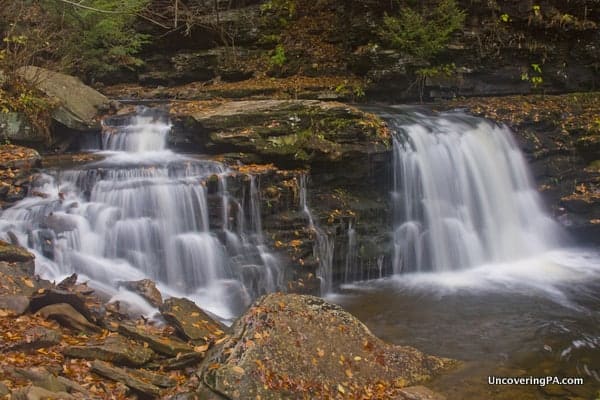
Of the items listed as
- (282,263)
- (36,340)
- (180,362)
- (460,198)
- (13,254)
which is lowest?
(180,362)

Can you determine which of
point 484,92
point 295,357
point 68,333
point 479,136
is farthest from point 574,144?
point 68,333

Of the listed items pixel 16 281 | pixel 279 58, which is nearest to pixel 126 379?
pixel 16 281

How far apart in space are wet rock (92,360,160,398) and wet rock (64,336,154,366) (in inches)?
6.8

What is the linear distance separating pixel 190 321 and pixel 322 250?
11.0ft

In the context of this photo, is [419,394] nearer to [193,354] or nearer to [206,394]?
[206,394]

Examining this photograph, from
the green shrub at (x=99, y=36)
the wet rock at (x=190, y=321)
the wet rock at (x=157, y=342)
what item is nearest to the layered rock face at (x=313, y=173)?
the wet rock at (x=190, y=321)

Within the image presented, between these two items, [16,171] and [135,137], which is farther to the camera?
[135,137]

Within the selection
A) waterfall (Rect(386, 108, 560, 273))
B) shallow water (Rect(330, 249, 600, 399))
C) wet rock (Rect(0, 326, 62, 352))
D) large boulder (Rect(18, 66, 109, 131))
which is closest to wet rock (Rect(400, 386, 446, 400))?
shallow water (Rect(330, 249, 600, 399))

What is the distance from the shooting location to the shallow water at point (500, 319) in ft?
19.2

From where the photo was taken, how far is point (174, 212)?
842 centimetres

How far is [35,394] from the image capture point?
367 cm

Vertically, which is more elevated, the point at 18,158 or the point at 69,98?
the point at 69,98

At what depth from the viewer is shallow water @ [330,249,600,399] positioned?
5859 millimetres

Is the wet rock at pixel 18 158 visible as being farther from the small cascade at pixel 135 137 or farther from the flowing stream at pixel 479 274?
the flowing stream at pixel 479 274
